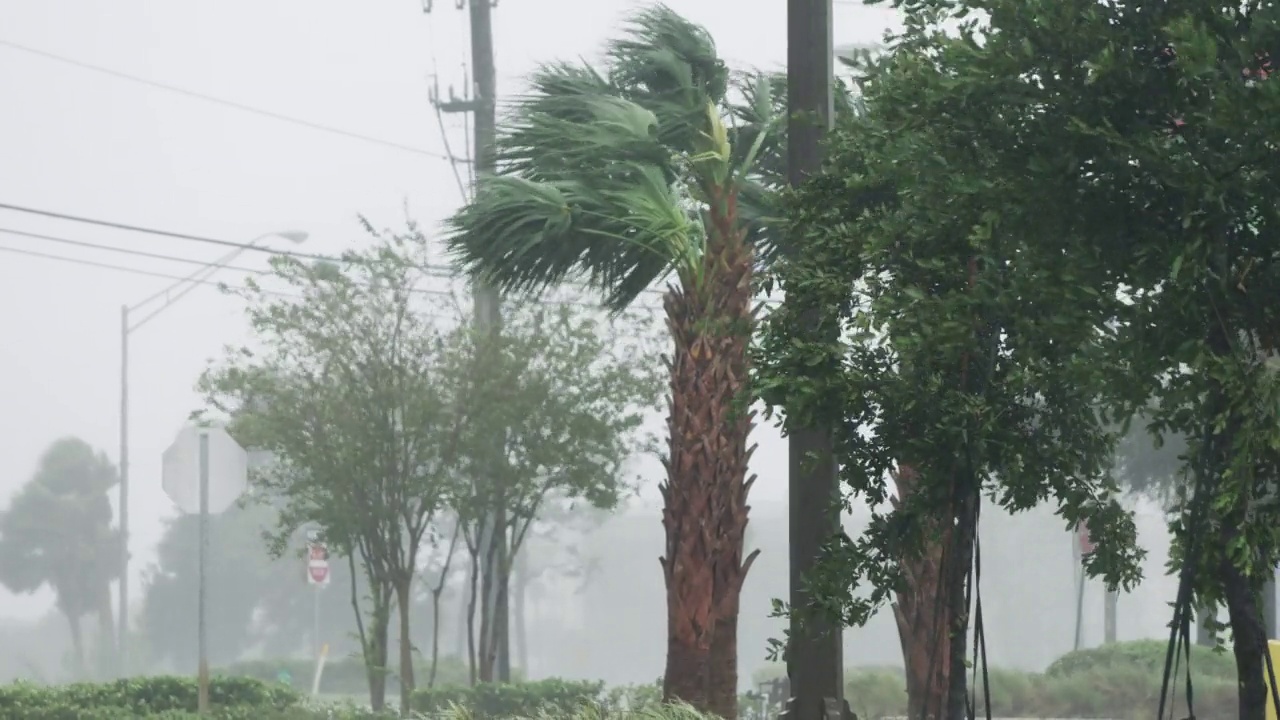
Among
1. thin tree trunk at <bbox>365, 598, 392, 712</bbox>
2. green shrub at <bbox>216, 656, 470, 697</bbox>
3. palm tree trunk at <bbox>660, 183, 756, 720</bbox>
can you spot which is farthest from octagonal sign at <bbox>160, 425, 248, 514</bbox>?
green shrub at <bbox>216, 656, 470, 697</bbox>

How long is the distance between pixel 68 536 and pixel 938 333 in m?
65.2

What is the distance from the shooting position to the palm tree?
1495 centimetres

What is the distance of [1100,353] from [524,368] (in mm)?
20206

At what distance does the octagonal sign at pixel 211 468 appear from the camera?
26688 millimetres

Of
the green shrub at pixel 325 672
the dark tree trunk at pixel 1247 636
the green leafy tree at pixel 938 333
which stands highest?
the green leafy tree at pixel 938 333

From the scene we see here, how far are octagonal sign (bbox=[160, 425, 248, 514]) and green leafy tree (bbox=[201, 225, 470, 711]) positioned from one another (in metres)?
0.47

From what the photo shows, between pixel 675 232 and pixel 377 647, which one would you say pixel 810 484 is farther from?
pixel 377 647

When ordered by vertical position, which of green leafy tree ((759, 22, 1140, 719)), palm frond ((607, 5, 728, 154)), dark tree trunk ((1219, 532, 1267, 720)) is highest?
palm frond ((607, 5, 728, 154))

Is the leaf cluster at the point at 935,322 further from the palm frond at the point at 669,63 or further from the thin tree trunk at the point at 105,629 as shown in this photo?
the thin tree trunk at the point at 105,629

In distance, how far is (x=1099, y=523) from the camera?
32.3ft

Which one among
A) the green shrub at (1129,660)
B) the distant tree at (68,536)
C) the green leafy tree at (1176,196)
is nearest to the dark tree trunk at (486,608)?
the green shrub at (1129,660)

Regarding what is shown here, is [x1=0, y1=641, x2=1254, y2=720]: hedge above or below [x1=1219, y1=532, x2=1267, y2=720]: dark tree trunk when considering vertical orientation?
below

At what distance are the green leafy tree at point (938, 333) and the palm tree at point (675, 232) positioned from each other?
4.49m

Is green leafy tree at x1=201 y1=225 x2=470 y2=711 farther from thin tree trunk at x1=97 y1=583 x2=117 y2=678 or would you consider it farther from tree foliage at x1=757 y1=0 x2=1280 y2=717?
thin tree trunk at x1=97 y1=583 x2=117 y2=678
